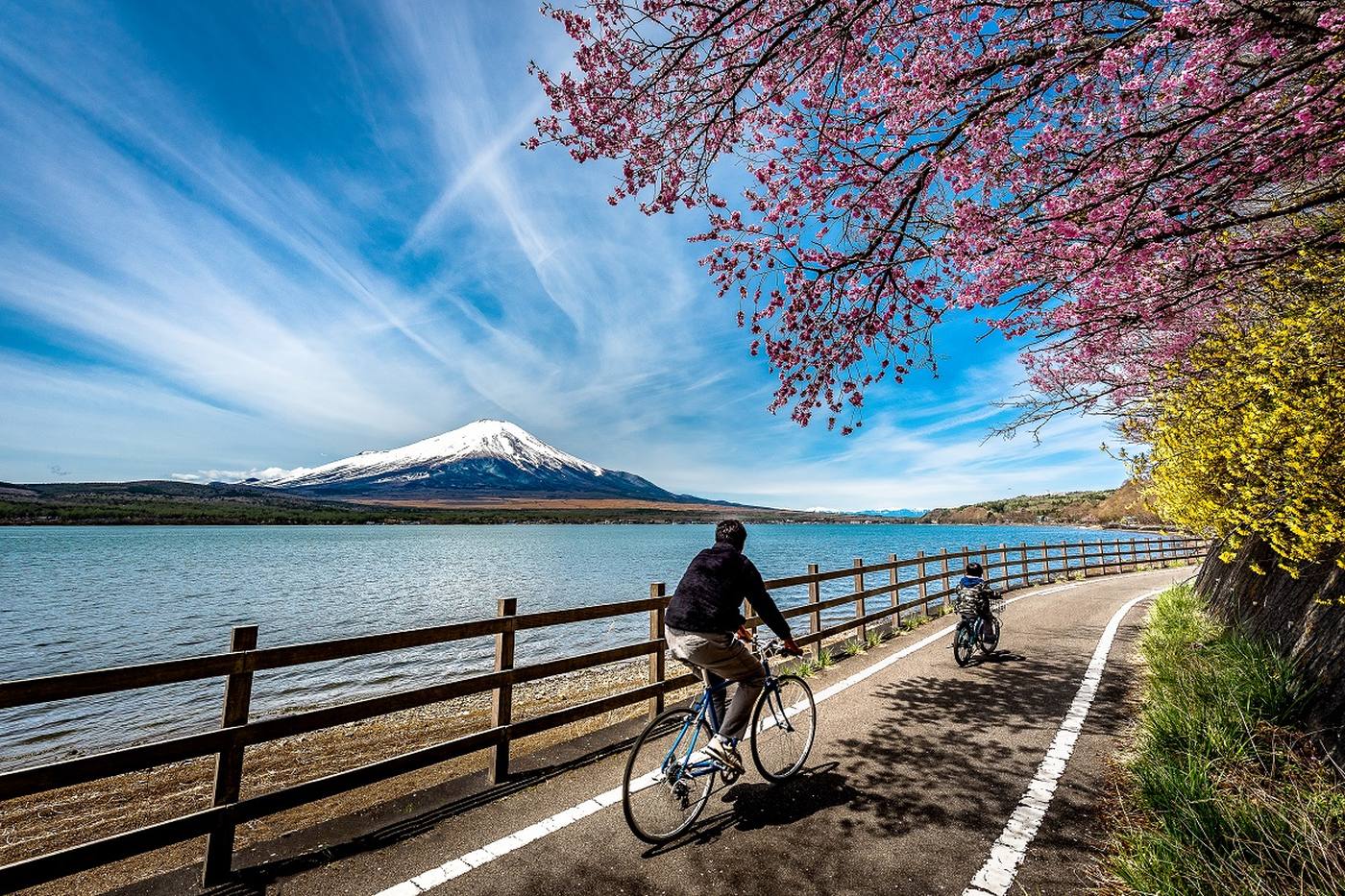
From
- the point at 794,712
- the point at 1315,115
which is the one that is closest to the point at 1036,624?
the point at 794,712

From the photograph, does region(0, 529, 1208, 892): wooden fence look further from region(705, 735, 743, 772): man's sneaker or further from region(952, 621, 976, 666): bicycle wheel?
region(952, 621, 976, 666): bicycle wheel

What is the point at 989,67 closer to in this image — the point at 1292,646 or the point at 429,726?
the point at 1292,646

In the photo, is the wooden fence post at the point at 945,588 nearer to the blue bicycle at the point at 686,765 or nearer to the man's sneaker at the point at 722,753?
the blue bicycle at the point at 686,765

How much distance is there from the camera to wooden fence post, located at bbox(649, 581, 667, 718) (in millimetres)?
6375

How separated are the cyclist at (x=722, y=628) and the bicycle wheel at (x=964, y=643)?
18.2 feet

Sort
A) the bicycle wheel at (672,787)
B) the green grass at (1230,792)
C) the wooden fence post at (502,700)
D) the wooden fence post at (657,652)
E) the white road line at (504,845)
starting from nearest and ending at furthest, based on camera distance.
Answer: the green grass at (1230,792) → the white road line at (504,845) → the bicycle wheel at (672,787) → the wooden fence post at (502,700) → the wooden fence post at (657,652)

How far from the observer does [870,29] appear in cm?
494

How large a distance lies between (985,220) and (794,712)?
17.7 ft

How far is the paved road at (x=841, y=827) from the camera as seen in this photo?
3504mm

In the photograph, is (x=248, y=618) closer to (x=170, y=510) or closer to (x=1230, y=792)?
(x=1230, y=792)

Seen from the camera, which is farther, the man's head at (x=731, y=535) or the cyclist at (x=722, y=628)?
the man's head at (x=731, y=535)

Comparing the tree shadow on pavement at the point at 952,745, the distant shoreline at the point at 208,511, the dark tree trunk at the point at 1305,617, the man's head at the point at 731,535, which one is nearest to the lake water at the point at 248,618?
the tree shadow on pavement at the point at 952,745

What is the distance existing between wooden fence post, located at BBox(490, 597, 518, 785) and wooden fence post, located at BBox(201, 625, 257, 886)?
175 cm

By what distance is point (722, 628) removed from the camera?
170 inches
